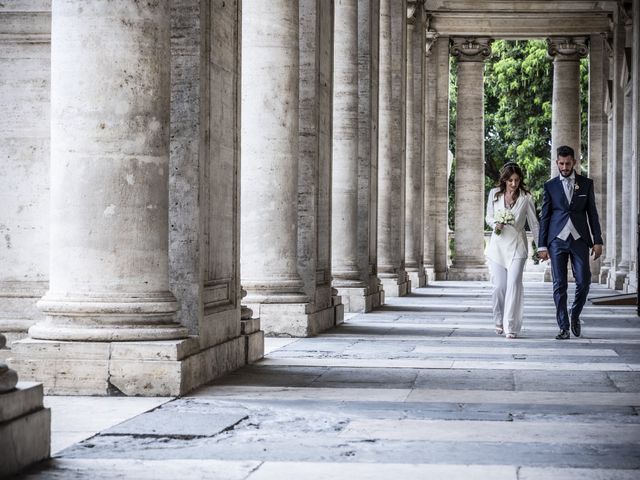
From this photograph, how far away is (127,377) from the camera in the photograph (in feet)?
42.8

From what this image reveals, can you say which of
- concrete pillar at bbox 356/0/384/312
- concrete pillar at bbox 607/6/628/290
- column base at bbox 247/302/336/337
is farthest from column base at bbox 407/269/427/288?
column base at bbox 247/302/336/337

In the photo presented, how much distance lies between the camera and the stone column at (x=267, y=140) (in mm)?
20984

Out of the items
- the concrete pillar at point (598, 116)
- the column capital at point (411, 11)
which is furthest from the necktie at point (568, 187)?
the concrete pillar at point (598, 116)

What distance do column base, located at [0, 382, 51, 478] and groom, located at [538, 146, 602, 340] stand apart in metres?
12.9

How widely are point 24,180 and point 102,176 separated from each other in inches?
112

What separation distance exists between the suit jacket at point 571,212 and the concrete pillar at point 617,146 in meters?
27.0

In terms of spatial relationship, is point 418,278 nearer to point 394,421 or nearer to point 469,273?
point 469,273

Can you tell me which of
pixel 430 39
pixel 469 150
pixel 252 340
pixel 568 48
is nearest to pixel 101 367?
pixel 252 340

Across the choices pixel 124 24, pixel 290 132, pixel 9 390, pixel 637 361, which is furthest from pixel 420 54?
pixel 9 390

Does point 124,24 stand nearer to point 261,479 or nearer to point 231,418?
point 231,418

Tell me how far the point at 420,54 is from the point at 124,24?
120 feet

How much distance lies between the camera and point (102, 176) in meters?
13.2

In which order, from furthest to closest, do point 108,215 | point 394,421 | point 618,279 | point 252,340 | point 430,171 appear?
point 430,171 → point 618,279 → point 252,340 → point 108,215 → point 394,421

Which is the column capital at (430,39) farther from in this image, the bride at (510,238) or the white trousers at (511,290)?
the white trousers at (511,290)
